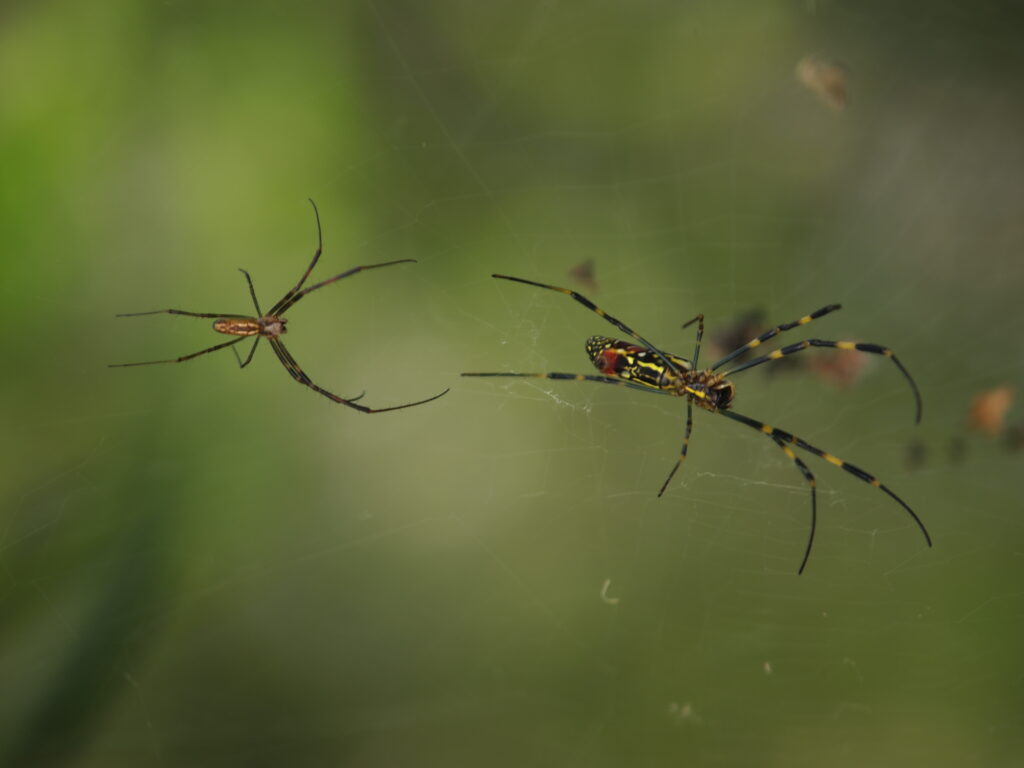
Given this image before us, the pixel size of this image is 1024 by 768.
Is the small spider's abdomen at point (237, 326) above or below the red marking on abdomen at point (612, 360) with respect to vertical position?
below

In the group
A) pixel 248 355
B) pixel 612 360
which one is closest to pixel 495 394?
pixel 612 360

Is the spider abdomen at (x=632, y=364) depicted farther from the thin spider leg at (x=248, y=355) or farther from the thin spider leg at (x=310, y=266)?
the thin spider leg at (x=248, y=355)

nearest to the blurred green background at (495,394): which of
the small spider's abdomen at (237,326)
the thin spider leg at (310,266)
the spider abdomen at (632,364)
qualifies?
the thin spider leg at (310,266)

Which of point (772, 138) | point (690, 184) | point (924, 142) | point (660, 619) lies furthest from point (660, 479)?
point (924, 142)

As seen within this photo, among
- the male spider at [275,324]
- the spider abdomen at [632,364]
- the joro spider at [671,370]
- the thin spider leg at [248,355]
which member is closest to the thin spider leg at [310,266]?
the male spider at [275,324]

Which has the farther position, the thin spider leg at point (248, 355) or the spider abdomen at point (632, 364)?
the thin spider leg at point (248, 355)

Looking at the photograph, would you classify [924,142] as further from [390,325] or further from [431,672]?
[431,672]


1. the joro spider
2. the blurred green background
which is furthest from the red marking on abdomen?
the blurred green background
